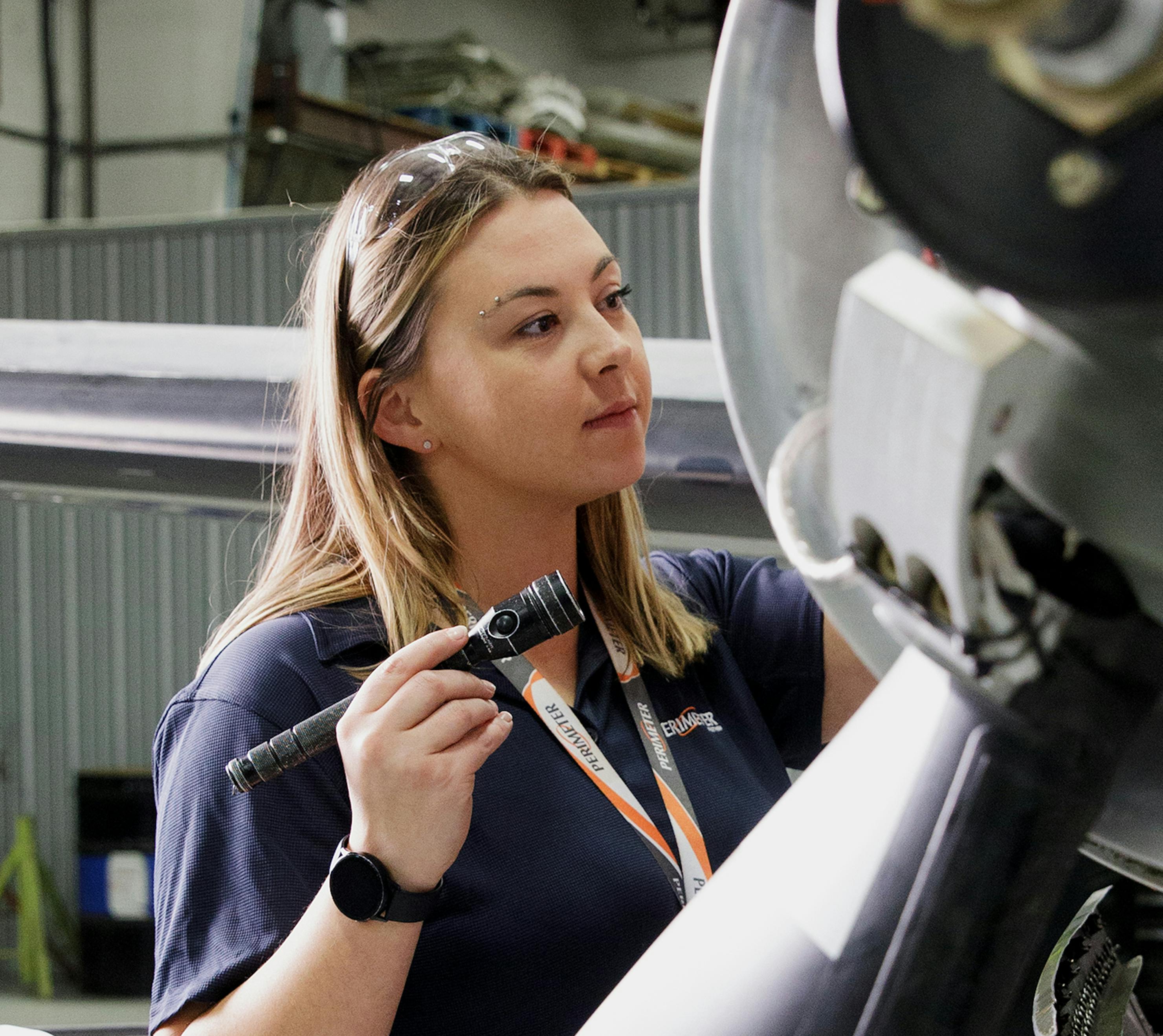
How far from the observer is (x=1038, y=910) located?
328 millimetres

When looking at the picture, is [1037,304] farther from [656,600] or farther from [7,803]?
[7,803]

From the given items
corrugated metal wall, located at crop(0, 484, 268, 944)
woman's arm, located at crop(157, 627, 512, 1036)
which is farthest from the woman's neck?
corrugated metal wall, located at crop(0, 484, 268, 944)

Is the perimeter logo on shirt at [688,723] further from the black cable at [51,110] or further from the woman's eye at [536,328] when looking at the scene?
the black cable at [51,110]

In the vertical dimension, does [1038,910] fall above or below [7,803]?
above

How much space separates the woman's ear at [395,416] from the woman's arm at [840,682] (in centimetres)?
35

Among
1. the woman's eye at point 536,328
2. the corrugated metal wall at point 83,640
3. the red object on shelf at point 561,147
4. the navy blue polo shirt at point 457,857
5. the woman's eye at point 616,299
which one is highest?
the woman's eye at point 616,299

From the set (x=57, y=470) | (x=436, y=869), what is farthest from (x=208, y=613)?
(x=436, y=869)

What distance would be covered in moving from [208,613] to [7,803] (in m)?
1.07

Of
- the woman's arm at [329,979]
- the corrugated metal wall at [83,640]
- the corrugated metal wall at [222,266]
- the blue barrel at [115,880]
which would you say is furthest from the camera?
the corrugated metal wall at [83,640]

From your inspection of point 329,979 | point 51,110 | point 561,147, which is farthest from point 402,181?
point 51,110

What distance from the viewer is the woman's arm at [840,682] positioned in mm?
1040

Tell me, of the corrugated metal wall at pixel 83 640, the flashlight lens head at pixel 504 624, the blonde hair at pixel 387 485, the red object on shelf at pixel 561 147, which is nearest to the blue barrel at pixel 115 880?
the corrugated metal wall at pixel 83 640

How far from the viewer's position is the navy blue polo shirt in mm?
817

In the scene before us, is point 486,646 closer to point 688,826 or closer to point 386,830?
point 386,830
